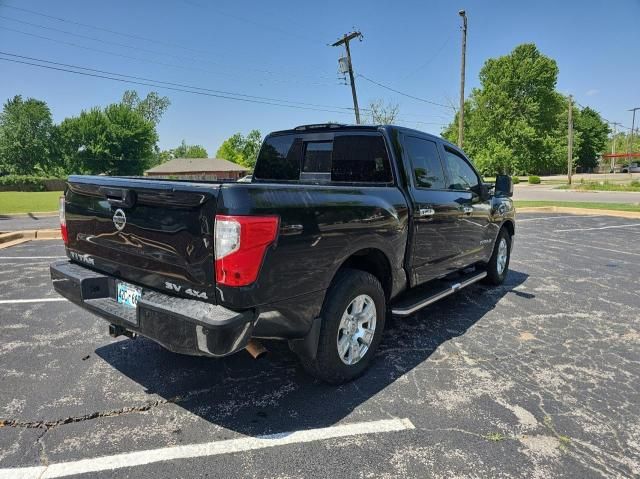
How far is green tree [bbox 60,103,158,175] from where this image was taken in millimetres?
64875

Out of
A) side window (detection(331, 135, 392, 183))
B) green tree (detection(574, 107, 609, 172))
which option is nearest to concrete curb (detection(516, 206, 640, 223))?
side window (detection(331, 135, 392, 183))

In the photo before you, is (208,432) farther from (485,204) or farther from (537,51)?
(537,51)

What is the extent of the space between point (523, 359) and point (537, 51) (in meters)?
53.9

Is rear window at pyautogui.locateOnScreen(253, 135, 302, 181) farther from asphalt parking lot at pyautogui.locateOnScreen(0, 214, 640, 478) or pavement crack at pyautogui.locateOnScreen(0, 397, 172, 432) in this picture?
pavement crack at pyautogui.locateOnScreen(0, 397, 172, 432)

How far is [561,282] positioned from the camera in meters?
6.29

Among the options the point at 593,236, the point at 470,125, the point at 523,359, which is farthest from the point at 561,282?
the point at 470,125

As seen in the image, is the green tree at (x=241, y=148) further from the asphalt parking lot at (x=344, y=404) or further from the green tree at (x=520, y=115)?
the asphalt parking lot at (x=344, y=404)

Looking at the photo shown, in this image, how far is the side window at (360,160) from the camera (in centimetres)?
384

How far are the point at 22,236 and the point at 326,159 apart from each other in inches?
368

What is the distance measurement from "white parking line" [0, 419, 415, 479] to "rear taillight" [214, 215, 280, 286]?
959mm

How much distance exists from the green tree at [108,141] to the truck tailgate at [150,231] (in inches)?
2693

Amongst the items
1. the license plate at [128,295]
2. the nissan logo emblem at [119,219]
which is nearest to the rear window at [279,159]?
the nissan logo emblem at [119,219]

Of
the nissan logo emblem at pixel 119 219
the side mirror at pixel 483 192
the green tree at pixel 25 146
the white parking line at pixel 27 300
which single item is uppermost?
the green tree at pixel 25 146

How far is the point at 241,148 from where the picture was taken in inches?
4304
